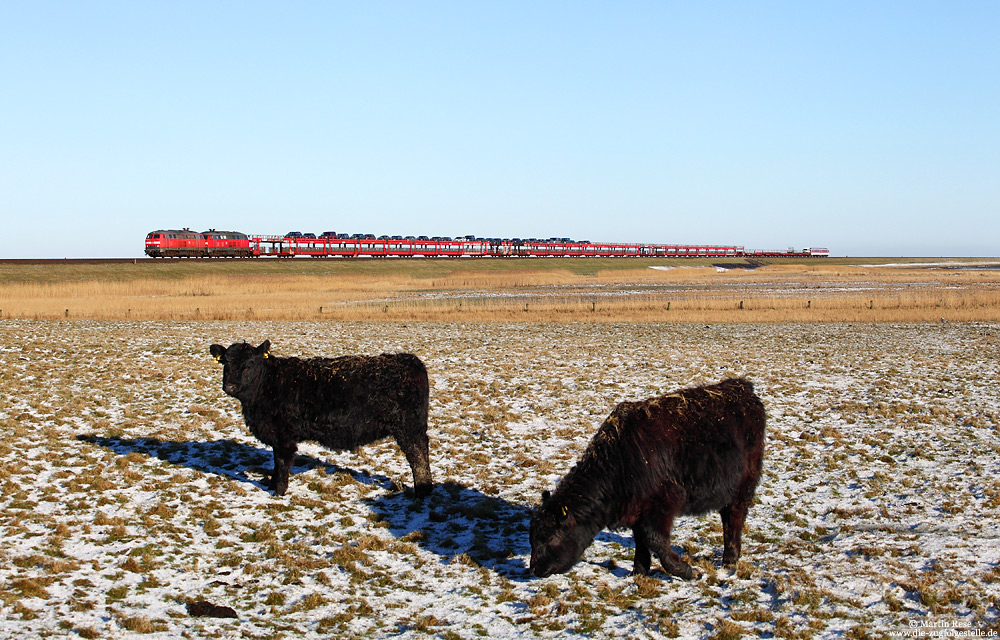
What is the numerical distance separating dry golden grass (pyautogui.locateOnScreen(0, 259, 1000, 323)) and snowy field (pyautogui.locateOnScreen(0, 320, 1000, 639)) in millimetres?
19071

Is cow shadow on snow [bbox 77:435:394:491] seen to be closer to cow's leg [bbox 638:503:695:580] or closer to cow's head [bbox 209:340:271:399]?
cow's head [bbox 209:340:271:399]

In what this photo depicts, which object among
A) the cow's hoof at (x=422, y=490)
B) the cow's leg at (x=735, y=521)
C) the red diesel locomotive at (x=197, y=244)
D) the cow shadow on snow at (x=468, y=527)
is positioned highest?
the red diesel locomotive at (x=197, y=244)

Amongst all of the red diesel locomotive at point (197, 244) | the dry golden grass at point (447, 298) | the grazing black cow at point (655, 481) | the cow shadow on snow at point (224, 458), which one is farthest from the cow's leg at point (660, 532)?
the red diesel locomotive at point (197, 244)

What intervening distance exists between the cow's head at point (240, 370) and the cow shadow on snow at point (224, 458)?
134 cm

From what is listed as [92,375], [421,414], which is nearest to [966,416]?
[421,414]

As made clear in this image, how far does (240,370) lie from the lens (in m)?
10.3

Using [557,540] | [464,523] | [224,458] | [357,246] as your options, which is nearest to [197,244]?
[357,246]

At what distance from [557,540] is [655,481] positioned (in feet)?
3.75

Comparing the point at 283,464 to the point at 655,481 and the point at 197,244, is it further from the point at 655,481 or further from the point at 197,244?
the point at 197,244

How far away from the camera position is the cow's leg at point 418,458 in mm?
9930

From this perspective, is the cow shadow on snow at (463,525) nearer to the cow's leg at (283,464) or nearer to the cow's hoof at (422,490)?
the cow's hoof at (422,490)

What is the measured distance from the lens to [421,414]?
9.92 m

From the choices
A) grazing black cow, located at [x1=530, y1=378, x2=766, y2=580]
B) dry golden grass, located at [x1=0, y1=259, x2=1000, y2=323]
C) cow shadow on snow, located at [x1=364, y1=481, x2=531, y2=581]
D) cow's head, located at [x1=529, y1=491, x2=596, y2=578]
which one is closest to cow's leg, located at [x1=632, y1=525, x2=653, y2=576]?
grazing black cow, located at [x1=530, y1=378, x2=766, y2=580]

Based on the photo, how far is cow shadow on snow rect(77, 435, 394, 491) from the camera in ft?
35.2
